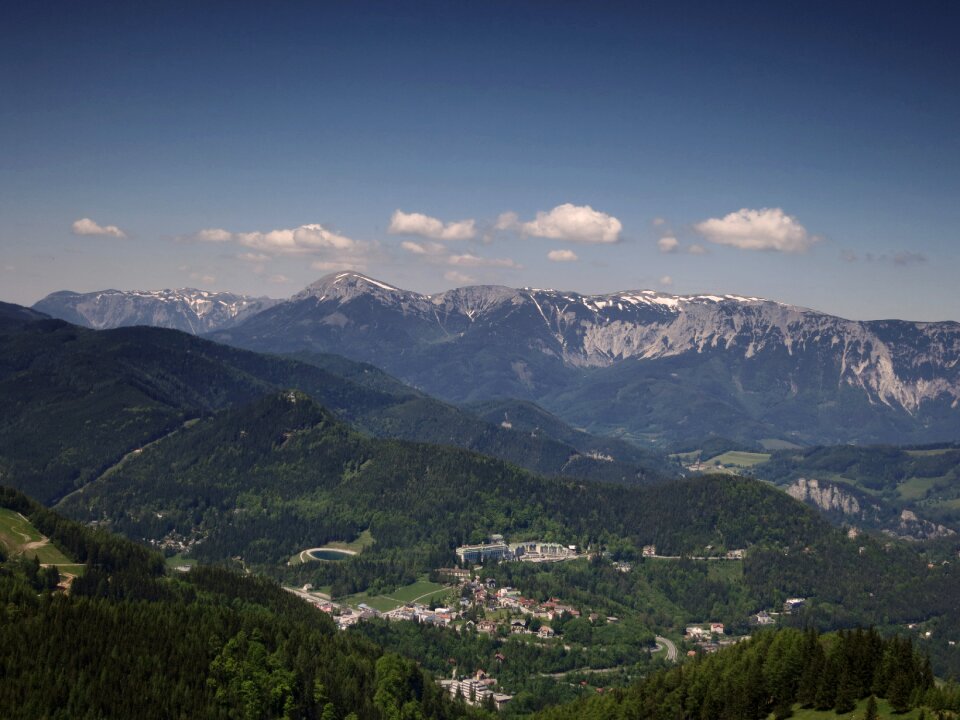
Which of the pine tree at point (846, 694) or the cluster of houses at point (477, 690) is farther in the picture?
the cluster of houses at point (477, 690)

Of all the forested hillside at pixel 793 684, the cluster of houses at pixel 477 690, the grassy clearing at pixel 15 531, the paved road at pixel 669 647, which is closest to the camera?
the forested hillside at pixel 793 684

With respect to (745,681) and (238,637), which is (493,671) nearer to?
(238,637)

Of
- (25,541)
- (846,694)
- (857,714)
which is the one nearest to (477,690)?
(846,694)

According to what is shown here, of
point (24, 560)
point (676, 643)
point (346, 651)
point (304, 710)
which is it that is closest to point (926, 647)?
point (676, 643)

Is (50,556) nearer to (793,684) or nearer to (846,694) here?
(793,684)

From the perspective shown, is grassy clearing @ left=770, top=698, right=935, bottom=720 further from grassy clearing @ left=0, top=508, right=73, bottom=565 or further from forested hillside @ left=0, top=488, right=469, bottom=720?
grassy clearing @ left=0, top=508, right=73, bottom=565

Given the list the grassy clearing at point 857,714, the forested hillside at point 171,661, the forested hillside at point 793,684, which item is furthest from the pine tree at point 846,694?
the forested hillside at point 171,661

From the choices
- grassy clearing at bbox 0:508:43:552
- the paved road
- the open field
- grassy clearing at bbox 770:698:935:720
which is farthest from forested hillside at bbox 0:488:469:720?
the paved road

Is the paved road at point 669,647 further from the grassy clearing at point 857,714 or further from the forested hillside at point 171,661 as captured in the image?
the grassy clearing at point 857,714
